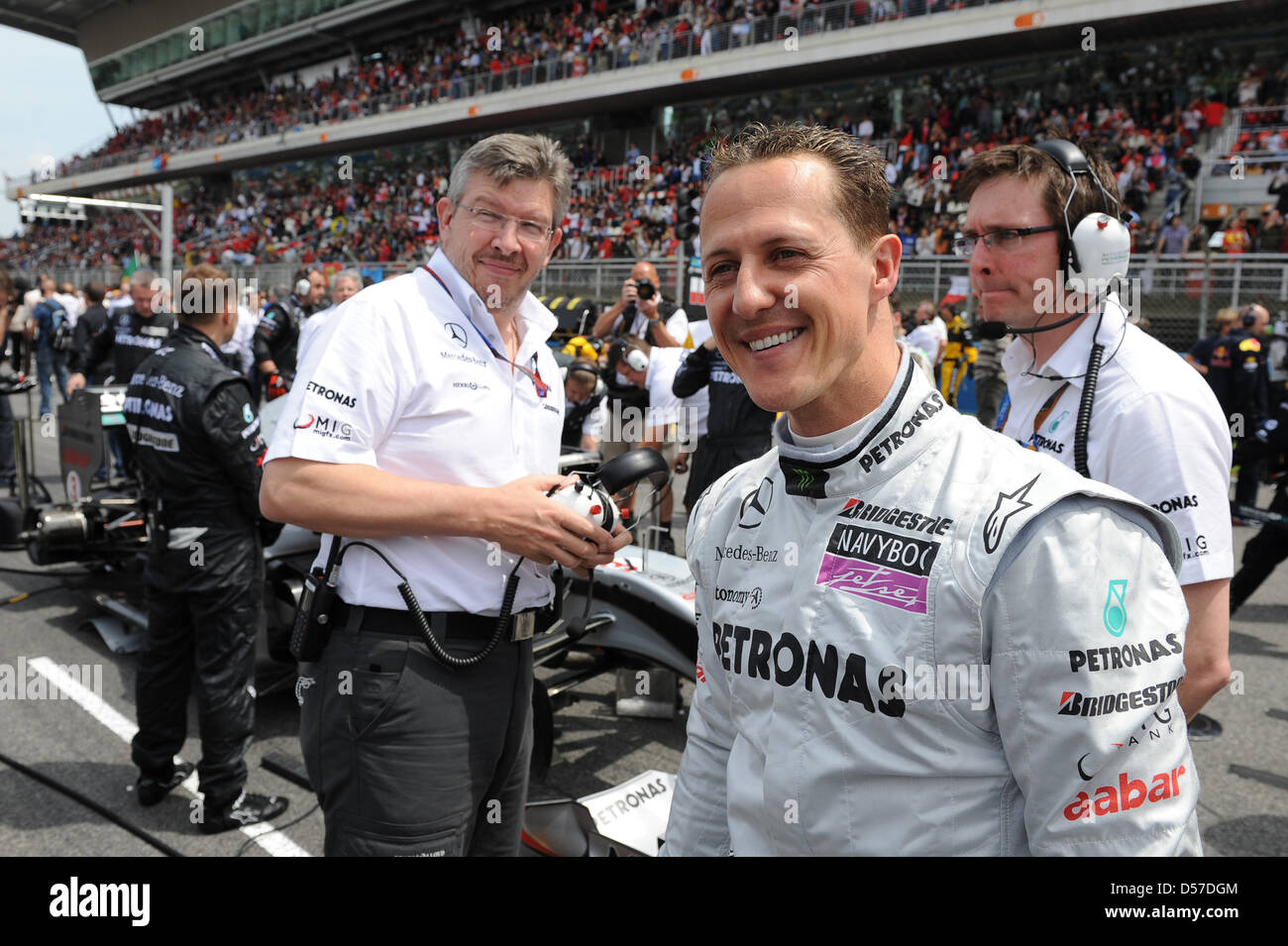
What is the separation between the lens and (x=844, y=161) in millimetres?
1197

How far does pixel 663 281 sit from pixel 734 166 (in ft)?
48.4

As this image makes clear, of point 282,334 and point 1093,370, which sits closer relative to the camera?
point 1093,370

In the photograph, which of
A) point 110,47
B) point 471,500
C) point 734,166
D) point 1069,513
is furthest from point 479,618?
point 110,47

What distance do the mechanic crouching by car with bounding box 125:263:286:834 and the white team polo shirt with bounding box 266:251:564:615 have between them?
1767mm

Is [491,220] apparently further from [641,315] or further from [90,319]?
[90,319]

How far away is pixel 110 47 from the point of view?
50156 mm

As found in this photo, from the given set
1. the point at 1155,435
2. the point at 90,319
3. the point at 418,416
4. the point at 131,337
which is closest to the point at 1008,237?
the point at 1155,435

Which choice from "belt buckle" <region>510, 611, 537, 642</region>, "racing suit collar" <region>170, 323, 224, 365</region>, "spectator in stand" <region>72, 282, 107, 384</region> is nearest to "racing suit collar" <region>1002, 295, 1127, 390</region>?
"belt buckle" <region>510, 611, 537, 642</region>

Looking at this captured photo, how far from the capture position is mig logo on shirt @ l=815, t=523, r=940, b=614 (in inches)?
43.3

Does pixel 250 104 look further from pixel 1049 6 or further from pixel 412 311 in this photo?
pixel 412 311

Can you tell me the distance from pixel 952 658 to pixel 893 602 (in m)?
0.10

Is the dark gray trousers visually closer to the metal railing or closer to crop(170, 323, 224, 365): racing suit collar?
crop(170, 323, 224, 365): racing suit collar

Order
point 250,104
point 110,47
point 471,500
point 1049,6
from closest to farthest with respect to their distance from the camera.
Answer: point 471,500 → point 1049,6 → point 250,104 → point 110,47

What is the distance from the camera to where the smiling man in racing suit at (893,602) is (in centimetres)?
100
